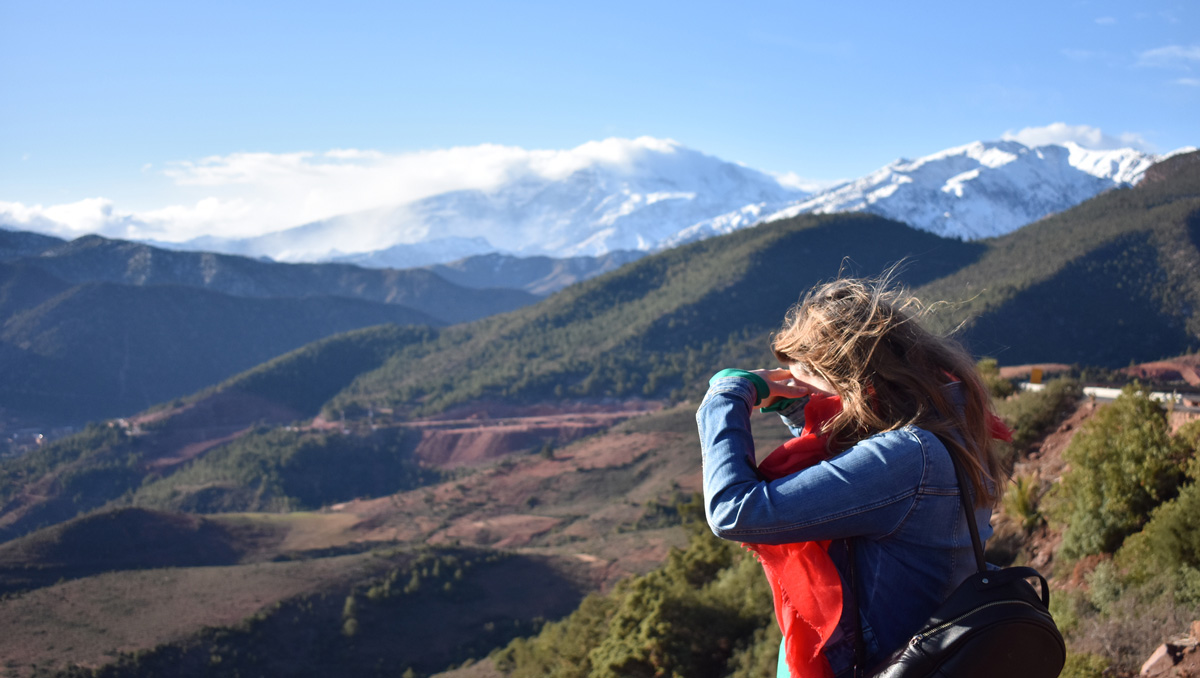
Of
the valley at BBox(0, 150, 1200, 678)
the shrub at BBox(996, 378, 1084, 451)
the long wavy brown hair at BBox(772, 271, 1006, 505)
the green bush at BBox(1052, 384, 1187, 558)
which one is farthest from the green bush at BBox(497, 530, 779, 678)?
the long wavy brown hair at BBox(772, 271, 1006, 505)

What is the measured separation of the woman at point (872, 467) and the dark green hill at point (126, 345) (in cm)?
10302

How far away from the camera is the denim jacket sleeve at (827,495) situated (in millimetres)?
1812

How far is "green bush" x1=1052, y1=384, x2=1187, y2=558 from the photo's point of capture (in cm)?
740

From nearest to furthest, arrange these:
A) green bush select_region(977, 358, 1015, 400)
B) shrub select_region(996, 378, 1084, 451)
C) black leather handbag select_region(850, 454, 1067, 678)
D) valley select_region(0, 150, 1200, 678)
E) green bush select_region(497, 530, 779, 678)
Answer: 1. black leather handbag select_region(850, 454, 1067, 678)
2. green bush select_region(497, 530, 779, 678)
3. shrub select_region(996, 378, 1084, 451)
4. valley select_region(0, 150, 1200, 678)
5. green bush select_region(977, 358, 1015, 400)

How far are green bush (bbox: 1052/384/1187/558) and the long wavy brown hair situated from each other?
6.60 m

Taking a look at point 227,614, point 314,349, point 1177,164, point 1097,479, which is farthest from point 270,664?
point 1177,164

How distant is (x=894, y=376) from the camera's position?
2004mm

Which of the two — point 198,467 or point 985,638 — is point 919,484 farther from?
point 198,467

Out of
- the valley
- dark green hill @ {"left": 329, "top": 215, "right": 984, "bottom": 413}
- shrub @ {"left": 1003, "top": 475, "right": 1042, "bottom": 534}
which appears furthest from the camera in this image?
dark green hill @ {"left": 329, "top": 215, "right": 984, "bottom": 413}

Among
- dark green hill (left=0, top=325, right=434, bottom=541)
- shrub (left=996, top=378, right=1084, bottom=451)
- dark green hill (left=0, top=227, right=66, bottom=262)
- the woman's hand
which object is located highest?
dark green hill (left=0, top=227, right=66, bottom=262)

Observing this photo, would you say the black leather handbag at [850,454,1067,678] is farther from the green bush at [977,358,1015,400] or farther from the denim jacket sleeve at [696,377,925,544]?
the green bush at [977,358,1015,400]

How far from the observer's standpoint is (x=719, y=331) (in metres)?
78.0

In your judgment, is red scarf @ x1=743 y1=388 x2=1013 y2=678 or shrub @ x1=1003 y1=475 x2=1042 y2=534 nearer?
red scarf @ x1=743 y1=388 x2=1013 y2=678

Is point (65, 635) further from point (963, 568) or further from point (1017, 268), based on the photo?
point (1017, 268)
